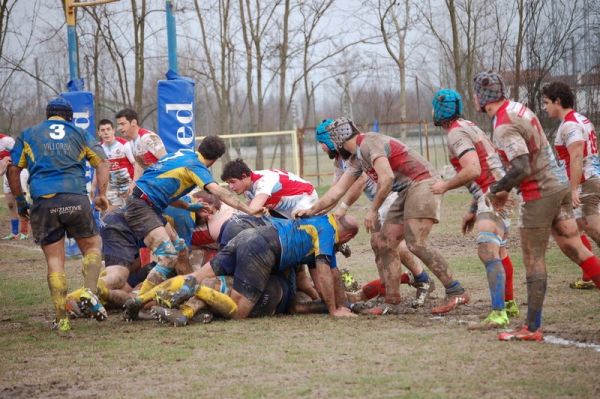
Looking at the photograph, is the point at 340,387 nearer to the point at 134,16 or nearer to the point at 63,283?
the point at 63,283

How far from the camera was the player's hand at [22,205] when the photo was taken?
829cm

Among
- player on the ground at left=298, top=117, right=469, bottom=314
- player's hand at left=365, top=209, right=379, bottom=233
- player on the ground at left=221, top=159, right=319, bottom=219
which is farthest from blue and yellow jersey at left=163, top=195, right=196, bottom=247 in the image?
player's hand at left=365, top=209, right=379, bottom=233

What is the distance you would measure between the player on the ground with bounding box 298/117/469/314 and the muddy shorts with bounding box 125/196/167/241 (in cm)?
155

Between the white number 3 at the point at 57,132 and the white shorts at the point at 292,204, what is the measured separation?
253cm

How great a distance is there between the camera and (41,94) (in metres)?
30.3

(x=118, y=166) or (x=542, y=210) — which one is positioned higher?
(x=118, y=166)

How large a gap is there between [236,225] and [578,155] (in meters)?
3.51

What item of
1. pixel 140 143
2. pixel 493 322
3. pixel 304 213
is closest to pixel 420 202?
pixel 304 213

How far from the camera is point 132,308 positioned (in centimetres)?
795

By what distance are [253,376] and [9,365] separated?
2.05 metres

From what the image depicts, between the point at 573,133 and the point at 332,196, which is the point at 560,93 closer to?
the point at 573,133

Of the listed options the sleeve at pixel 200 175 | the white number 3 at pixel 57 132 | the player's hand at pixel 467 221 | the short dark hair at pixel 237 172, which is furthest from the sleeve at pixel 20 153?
the player's hand at pixel 467 221

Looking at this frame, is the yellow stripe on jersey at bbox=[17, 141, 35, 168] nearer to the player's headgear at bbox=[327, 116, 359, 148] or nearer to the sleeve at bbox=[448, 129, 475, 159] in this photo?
the player's headgear at bbox=[327, 116, 359, 148]

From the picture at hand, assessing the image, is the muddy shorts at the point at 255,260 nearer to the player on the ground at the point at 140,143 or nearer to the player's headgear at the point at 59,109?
the player's headgear at the point at 59,109
